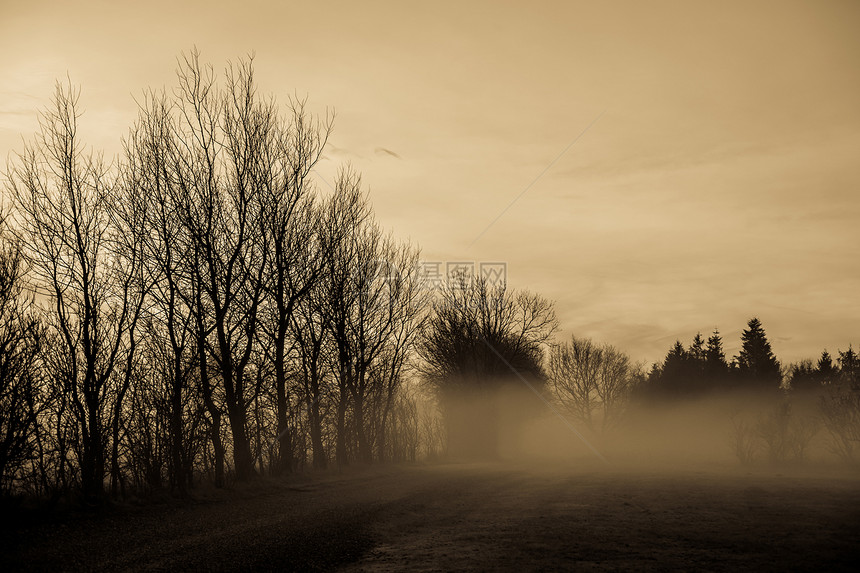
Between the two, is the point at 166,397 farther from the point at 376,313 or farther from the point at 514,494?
the point at 376,313

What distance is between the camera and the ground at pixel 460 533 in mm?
8484

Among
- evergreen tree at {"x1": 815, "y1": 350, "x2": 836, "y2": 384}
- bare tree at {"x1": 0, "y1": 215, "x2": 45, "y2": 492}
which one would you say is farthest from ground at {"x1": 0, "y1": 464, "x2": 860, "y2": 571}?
evergreen tree at {"x1": 815, "y1": 350, "x2": 836, "y2": 384}

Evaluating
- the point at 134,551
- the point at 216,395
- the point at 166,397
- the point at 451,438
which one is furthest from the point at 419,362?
the point at 134,551

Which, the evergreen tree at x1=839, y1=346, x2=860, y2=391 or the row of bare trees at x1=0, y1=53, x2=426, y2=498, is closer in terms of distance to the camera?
the row of bare trees at x1=0, y1=53, x2=426, y2=498

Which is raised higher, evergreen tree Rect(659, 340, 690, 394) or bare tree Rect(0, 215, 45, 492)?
bare tree Rect(0, 215, 45, 492)

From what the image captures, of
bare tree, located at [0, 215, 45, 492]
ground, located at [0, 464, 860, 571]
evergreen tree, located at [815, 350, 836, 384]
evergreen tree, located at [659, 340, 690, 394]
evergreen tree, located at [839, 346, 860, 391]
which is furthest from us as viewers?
evergreen tree, located at [659, 340, 690, 394]

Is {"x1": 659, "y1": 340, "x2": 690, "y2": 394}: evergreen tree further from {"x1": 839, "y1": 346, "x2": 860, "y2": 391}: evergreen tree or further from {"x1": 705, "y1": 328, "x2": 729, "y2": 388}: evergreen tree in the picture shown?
{"x1": 839, "y1": 346, "x2": 860, "y2": 391}: evergreen tree

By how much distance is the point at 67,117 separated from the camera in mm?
16203

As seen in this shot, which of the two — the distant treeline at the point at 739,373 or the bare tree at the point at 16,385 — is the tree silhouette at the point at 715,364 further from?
the bare tree at the point at 16,385

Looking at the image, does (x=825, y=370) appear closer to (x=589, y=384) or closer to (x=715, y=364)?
(x=715, y=364)

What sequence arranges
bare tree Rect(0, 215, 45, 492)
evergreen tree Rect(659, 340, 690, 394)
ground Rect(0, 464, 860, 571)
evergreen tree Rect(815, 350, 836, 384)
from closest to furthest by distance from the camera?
ground Rect(0, 464, 860, 571) → bare tree Rect(0, 215, 45, 492) → evergreen tree Rect(815, 350, 836, 384) → evergreen tree Rect(659, 340, 690, 394)

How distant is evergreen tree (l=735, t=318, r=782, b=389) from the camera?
6838cm

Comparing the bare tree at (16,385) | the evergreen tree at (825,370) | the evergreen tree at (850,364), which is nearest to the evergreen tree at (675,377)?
the evergreen tree at (825,370)

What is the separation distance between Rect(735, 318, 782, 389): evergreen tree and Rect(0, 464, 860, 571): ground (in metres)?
57.5
